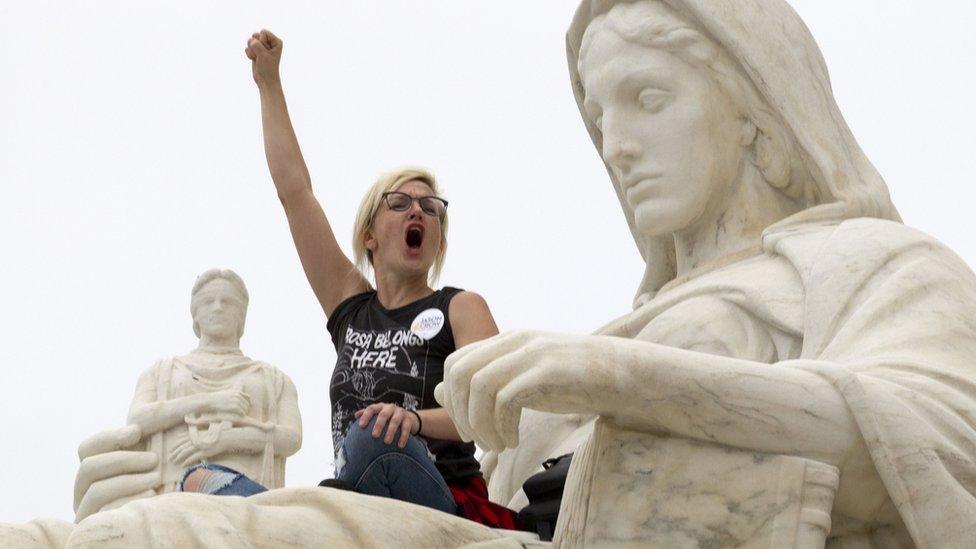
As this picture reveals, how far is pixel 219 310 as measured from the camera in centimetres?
1398

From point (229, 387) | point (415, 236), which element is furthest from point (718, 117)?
point (229, 387)

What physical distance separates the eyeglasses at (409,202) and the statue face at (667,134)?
826mm

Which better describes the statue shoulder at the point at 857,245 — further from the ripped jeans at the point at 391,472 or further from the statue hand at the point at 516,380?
the ripped jeans at the point at 391,472

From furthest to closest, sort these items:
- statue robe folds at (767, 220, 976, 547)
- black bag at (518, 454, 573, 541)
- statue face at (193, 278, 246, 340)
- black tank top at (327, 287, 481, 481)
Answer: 1. statue face at (193, 278, 246, 340)
2. black tank top at (327, 287, 481, 481)
3. black bag at (518, 454, 573, 541)
4. statue robe folds at (767, 220, 976, 547)

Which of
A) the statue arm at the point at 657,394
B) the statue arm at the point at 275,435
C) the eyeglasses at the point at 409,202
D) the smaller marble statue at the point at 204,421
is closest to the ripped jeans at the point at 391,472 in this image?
the statue arm at the point at 657,394

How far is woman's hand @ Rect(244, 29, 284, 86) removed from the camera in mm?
6250

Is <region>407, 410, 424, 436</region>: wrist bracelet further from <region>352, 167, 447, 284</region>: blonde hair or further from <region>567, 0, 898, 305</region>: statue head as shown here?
<region>352, 167, 447, 284</region>: blonde hair

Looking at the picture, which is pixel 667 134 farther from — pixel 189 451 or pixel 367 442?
pixel 189 451

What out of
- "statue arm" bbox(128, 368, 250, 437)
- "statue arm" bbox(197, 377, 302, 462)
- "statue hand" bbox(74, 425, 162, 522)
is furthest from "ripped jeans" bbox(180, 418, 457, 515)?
"statue arm" bbox(128, 368, 250, 437)

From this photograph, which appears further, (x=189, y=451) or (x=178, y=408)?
(x=178, y=408)

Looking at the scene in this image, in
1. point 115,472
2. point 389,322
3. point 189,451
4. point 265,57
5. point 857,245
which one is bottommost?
point 115,472

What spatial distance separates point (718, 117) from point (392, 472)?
4.35ft

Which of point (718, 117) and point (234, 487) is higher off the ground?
point (718, 117)

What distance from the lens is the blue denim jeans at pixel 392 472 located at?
477 centimetres
